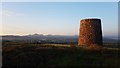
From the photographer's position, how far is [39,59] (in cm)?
1552

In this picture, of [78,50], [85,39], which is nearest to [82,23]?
[85,39]

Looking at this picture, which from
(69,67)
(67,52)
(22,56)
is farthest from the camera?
(67,52)

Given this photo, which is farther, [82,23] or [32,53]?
[82,23]

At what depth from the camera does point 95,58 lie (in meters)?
16.3

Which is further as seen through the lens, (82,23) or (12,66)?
(82,23)

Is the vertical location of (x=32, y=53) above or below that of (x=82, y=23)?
below

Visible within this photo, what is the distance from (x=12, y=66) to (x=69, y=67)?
340 cm

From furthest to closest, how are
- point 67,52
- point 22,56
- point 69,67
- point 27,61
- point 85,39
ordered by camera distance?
point 85,39
point 67,52
point 22,56
point 27,61
point 69,67

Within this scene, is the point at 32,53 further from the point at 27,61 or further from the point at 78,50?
the point at 78,50

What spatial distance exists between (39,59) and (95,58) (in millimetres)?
3616

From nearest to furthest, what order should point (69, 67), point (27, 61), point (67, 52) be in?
point (69, 67), point (27, 61), point (67, 52)

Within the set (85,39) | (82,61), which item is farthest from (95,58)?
(85,39)

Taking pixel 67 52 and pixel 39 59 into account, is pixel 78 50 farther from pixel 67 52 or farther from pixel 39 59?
pixel 39 59

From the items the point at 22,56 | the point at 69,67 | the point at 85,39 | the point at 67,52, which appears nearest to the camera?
the point at 69,67
